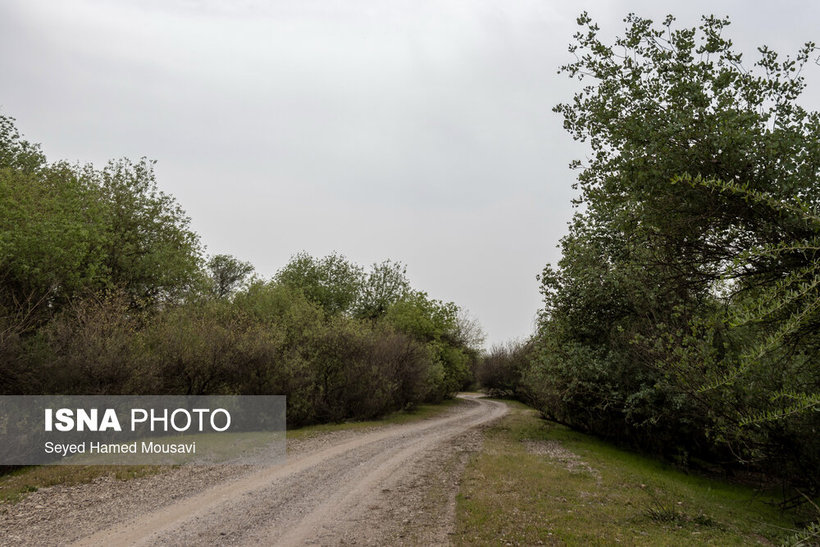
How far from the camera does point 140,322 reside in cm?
2280

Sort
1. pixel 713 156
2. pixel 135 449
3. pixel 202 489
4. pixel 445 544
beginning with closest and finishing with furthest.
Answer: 1. pixel 713 156
2. pixel 445 544
3. pixel 202 489
4. pixel 135 449

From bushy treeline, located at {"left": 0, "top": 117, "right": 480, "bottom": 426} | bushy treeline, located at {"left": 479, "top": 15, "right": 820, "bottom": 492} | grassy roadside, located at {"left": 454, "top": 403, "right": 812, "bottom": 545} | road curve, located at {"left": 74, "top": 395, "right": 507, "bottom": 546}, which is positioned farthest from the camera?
bushy treeline, located at {"left": 0, "top": 117, "right": 480, "bottom": 426}

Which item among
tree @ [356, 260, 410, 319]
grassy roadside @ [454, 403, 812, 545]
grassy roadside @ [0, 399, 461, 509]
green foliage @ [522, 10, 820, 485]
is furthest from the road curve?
tree @ [356, 260, 410, 319]

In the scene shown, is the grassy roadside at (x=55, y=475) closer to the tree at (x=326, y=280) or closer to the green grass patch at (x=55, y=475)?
the green grass patch at (x=55, y=475)

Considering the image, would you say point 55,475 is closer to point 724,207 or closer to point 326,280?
point 724,207

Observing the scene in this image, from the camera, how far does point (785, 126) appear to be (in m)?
7.04

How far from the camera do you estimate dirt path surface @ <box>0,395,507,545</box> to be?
29.3 ft

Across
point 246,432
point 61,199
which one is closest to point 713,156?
point 246,432

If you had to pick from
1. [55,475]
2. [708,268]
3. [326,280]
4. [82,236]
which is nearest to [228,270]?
[326,280]

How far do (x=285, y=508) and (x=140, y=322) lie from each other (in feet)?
53.5

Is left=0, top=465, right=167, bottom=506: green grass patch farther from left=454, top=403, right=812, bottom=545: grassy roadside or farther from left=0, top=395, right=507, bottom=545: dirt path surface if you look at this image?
left=454, top=403, right=812, bottom=545: grassy roadside

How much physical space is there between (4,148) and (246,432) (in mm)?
26837

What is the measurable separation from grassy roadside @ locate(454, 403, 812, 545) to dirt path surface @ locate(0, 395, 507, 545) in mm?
912

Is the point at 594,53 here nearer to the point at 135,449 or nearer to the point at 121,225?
the point at 135,449
